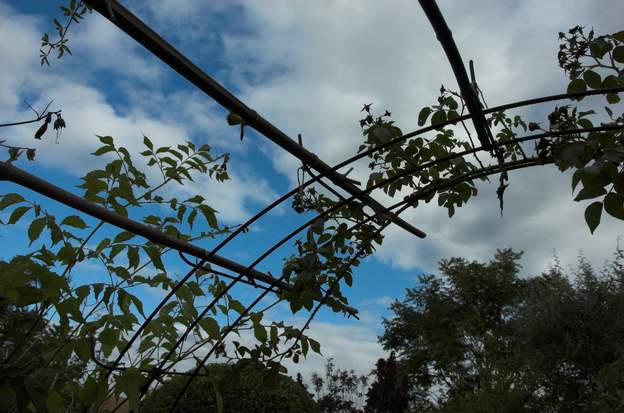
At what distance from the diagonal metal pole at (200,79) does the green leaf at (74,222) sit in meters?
0.69

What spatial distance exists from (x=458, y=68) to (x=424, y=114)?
1.07 feet

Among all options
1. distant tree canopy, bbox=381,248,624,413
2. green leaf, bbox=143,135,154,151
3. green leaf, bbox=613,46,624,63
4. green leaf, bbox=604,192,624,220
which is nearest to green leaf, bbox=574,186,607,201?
green leaf, bbox=604,192,624,220

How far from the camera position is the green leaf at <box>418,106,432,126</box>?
5.00 ft

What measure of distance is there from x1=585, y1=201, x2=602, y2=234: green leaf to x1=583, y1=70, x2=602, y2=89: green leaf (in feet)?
1.71

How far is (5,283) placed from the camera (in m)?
1.18

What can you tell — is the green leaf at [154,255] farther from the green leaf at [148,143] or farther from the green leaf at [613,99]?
the green leaf at [613,99]

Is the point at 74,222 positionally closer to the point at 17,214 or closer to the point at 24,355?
the point at 17,214

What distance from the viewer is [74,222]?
150 cm

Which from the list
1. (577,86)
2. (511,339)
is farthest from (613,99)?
(511,339)

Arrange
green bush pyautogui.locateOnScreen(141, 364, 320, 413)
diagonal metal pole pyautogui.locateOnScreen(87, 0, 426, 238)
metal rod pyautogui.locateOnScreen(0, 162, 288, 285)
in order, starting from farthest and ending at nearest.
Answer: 1. green bush pyautogui.locateOnScreen(141, 364, 320, 413)
2. metal rod pyautogui.locateOnScreen(0, 162, 288, 285)
3. diagonal metal pole pyautogui.locateOnScreen(87, 0, 426, 238)

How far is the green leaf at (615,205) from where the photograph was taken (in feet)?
2.93

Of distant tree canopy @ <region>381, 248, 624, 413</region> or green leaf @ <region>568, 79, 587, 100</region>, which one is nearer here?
green leaf @ <region>568, 79, 587, 100</region>

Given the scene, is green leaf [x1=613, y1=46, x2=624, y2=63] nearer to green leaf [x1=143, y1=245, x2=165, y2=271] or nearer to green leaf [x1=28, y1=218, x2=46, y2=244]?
green leaf [x1=143, y1=245, x2=165, y2=271]

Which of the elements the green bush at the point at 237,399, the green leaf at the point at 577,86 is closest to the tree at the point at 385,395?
the green bush at the point at 237,399
